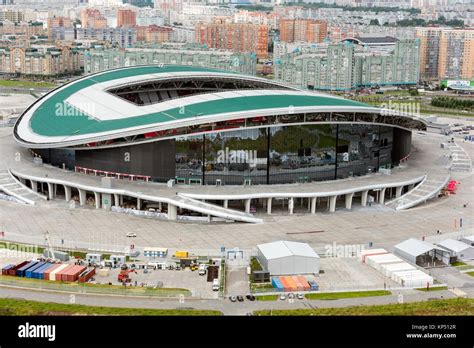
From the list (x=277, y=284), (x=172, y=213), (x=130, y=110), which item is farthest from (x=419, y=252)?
(x=130, y=110)

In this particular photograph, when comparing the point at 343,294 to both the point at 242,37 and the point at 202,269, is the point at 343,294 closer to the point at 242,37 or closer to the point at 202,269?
the point at 202,269

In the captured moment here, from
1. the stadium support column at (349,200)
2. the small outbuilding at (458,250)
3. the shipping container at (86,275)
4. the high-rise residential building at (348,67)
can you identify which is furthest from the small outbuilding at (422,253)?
the high-rise residential building at (348,67)

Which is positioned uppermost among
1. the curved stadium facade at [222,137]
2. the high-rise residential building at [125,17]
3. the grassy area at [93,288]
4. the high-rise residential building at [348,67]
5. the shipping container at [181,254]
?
the high-rise residential building at [125,17]

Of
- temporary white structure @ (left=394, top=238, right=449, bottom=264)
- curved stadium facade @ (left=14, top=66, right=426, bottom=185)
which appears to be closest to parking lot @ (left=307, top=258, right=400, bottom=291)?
temporary white structure @ (left=394, top=238, right=449, bottom=264)

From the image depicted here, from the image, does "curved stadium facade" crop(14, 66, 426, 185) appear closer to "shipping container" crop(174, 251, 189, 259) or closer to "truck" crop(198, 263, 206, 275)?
"shipping container" crop(174, 251, 189, 259)

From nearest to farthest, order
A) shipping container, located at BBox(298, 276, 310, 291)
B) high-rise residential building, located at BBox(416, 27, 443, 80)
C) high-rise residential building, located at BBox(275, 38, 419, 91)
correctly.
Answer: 1. shipping container, located at BBox(298, 276, 310, 291)
2. high-rise residential building, located at BBox(275, 38, 419, 91)
3. high-rise residential building, located at BBox(416, 27, 443, 80)

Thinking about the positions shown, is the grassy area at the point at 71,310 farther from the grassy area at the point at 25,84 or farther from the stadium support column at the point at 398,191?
the grassy area at the point at 25,84
